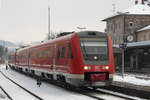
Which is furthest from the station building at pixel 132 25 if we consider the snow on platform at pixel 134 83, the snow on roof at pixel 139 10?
the snow on platform at pixel 134 83

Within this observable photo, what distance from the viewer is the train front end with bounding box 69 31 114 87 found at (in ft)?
47.7

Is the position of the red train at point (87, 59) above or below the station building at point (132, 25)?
below

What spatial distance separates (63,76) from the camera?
54.0 feet

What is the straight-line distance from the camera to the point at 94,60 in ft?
48.6

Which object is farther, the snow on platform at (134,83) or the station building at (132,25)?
the station building at (132,25)

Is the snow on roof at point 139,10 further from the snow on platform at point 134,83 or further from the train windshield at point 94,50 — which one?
the train windshield at point 94,50

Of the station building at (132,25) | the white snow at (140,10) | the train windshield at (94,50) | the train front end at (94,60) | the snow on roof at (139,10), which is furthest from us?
the white snow at (140,10)

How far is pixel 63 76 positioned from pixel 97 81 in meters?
2.42

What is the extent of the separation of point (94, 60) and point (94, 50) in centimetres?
51

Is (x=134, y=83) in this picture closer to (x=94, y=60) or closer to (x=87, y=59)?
(x=94, y=60)

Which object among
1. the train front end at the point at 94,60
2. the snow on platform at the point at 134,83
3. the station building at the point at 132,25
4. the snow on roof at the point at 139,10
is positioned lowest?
the snow on platform at the point at 134,83

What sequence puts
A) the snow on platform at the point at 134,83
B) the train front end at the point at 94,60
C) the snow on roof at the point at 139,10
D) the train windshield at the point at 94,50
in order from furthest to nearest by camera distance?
1. the snow on roof at the point at 139,10
2. the snow on platform at the point at 134,83
3. the train windshield at the point at 94,50
4. the train front end at the point at 94,60

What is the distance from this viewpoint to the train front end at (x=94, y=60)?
14.5 metres

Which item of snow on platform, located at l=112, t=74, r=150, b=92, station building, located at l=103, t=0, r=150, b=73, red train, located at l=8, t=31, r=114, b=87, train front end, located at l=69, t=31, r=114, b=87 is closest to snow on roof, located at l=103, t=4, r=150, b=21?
station building, located at l=103, t=0, r=150, b=73
